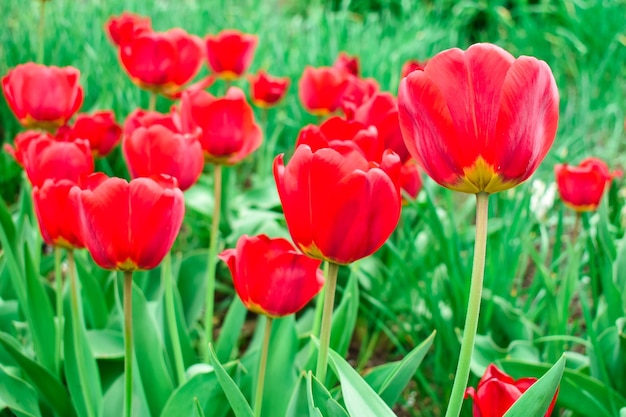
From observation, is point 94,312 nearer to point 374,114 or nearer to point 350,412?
point 374,114

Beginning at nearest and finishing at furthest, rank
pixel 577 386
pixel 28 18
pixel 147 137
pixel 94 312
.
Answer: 1. pixel 147 137
2. pixel 577 386
3. pixel 94 312
4. pixel 28 18

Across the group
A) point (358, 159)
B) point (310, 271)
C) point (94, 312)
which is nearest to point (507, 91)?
point (358, 159)

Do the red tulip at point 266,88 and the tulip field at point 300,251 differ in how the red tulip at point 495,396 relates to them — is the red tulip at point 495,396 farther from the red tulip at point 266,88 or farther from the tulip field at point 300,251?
the red tulip at point 266,88

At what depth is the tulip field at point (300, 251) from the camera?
75 centimetres

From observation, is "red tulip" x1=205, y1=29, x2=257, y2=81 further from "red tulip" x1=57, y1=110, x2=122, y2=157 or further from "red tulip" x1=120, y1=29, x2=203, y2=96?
"red tulip" x1=57, y1=110, x2=122, y2=157

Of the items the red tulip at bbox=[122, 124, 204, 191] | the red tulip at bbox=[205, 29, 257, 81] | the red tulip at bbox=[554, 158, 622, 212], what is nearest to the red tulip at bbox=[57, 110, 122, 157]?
the red tulip at bbox=[122, 124, 204, 191]

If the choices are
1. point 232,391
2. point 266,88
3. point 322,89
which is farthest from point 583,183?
point 232,391

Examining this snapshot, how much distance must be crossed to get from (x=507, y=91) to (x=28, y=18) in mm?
2869

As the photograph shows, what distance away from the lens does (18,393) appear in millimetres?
1174

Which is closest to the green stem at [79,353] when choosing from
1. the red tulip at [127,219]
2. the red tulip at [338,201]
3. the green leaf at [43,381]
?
the green leaf at [43,381]

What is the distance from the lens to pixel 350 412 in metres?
0.81

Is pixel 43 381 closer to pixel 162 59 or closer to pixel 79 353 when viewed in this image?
pixel 79 353

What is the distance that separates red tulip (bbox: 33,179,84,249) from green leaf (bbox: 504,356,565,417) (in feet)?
1.97

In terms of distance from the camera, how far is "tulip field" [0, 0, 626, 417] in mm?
748
